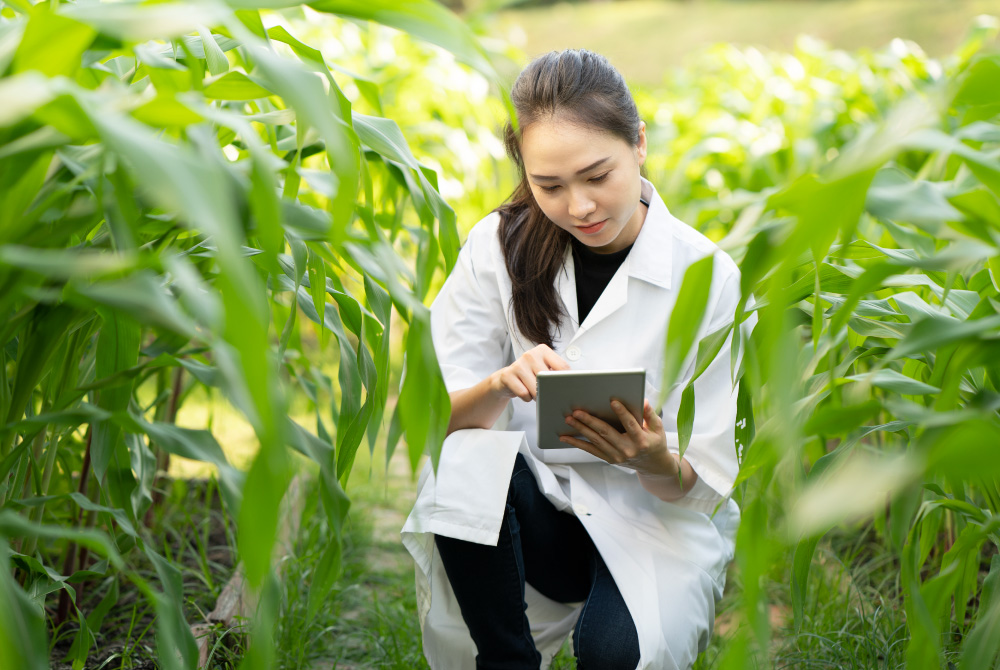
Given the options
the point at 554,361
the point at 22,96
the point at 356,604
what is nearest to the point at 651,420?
the point at 554,361

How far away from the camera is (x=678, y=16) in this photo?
11.2 m

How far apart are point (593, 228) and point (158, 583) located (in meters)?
0.89

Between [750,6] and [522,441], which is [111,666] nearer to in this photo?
[522,441]

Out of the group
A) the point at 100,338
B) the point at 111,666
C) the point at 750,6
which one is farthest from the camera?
the point at 750,6

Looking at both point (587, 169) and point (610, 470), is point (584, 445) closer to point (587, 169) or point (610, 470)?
point (610, 470)

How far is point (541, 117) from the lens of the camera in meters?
1.25

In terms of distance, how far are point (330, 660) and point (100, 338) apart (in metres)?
0.73

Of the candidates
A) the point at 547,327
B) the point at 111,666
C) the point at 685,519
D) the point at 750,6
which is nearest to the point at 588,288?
the point at 547,327

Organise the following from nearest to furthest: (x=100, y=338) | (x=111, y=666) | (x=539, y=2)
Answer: (x=100, y=338) → (x=111, y=666) → (x=539, y=2)

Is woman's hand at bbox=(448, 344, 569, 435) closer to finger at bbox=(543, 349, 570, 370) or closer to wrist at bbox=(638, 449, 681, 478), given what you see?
finger at bbox=(543, 349, 570, 370)

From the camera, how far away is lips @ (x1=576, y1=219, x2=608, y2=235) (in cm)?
123

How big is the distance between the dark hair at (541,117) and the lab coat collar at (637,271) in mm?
24

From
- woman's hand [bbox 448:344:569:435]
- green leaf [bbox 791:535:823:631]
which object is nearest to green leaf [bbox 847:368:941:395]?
green leaf [bbox 791:535:823:631]

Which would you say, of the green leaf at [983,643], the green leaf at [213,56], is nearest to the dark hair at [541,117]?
the green leaf at [213,56]
